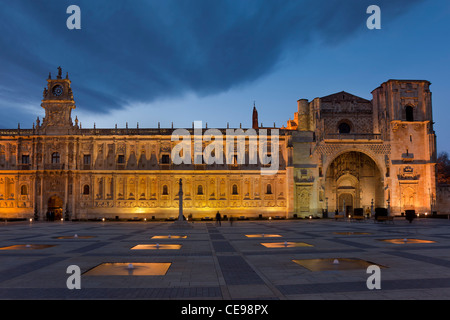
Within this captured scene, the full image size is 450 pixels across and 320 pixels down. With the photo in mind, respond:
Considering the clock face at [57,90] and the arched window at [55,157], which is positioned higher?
the clock face at [57,90]

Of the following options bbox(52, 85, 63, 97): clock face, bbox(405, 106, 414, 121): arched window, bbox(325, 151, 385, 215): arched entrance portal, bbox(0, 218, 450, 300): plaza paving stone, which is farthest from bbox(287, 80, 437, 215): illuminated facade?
bbox(52, 85, 63, 97): clock face

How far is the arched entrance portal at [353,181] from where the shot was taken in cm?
5797

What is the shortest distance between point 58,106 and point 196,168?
76.0 ft

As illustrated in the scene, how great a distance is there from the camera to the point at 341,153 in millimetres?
56406

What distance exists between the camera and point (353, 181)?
Result: 58719 mm

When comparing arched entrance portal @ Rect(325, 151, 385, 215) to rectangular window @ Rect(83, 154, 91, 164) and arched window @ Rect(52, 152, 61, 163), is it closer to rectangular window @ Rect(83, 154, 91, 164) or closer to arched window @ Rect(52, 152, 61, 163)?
rectangular window @ Rect(83, 154, 91, 164)

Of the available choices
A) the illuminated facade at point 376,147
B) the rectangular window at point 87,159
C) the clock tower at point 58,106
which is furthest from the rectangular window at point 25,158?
the illuminated facade at point 376,147

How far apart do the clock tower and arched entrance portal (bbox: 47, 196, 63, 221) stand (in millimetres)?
10209

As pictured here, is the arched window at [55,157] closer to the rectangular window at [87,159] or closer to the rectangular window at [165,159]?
the rectangular window at [87,159]

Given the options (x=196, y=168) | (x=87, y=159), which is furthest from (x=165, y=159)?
(x=87, y=159)

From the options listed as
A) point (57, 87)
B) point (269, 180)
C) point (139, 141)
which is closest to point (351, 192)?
point (269, 180)

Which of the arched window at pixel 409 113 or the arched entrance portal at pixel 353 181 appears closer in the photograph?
the arched window at pixel 409 113

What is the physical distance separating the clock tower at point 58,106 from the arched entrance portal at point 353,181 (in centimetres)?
4189

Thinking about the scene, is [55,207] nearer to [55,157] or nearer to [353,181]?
[55,157]
